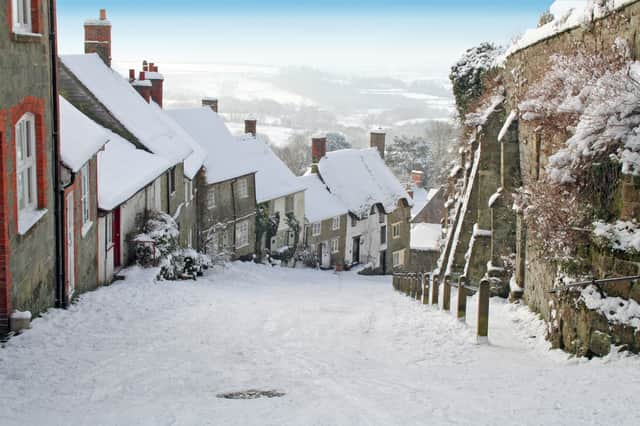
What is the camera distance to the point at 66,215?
43.6ft

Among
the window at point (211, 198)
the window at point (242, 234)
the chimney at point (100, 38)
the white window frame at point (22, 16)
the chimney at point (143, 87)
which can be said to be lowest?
the window at point (242, 234)

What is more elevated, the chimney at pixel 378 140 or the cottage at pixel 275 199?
the chimney at pixel 378 140

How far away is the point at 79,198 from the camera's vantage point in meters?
14.7

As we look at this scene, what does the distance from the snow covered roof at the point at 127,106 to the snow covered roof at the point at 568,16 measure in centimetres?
1206

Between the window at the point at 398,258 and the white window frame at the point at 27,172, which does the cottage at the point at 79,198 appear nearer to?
the white window frame at the point at 27,172

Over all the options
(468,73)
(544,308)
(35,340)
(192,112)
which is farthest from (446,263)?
(192,112)

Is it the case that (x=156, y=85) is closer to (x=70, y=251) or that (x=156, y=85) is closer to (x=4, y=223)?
(x=70, y=251)

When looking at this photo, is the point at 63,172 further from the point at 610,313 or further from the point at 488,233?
the point at 488,233

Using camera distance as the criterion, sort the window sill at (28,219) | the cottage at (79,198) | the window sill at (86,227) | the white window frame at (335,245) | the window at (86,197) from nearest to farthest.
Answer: the window sill at (28,219) < the cottage at (79,198) < the window sill at (86,227) < the window at (86,197) < the white window frame at (335,245)

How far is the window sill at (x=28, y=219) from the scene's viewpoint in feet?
33.8

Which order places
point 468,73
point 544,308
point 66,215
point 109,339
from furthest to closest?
1. point 468,73
2. point 66,215
3. point 544,308
4. point 109,339

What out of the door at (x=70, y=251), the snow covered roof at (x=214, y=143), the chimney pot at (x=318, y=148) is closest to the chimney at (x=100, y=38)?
the snow covered roof at (x=214, y=143)

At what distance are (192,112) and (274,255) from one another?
8417 millimetres

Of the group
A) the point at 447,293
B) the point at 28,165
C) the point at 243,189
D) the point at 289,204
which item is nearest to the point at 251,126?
the point at 289,204
